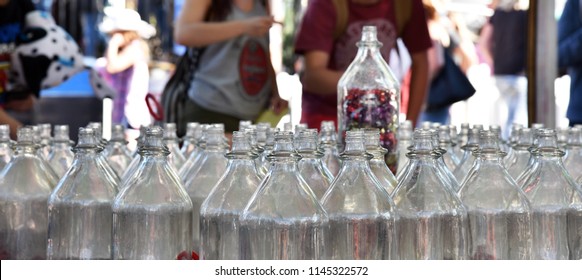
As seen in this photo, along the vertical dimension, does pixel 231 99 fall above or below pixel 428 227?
above

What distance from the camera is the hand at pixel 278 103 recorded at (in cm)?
367

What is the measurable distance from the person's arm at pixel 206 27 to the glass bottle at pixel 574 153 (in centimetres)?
147

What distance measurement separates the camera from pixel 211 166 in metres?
2.05

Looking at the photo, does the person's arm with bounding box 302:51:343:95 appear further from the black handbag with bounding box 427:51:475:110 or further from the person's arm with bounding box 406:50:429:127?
the black handbag with bounding box 427:51:475:110

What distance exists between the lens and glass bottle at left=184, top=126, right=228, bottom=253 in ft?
6.57

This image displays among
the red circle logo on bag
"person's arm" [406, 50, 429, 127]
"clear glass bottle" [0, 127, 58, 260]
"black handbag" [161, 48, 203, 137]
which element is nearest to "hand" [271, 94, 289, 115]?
the red circle logo on bag

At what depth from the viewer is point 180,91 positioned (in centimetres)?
370

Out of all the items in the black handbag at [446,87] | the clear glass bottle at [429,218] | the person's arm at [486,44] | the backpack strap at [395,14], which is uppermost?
the person's arm at [486,44]

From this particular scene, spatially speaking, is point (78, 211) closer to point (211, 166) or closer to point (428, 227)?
point (211, 166)

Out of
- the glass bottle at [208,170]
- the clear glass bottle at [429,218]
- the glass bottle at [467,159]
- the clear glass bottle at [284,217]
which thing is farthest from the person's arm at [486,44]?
the clear glass bottle at [284,217]

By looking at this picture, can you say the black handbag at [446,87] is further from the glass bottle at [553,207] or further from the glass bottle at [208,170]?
the glass bottle at [553,207]

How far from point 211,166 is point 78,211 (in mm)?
295
